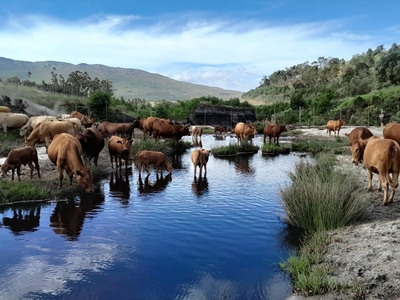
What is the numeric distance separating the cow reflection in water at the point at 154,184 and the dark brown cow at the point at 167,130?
34.6 ft

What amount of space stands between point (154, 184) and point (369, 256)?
9056mm

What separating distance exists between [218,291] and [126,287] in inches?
55.1

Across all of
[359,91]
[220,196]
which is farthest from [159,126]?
[359,91]

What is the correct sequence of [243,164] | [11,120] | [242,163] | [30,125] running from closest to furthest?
[243,164] → [242,163] → [30,125] → [11,120]

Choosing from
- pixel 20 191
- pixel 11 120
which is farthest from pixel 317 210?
pixel 11 120

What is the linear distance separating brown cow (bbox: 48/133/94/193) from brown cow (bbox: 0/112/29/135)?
1123 cm

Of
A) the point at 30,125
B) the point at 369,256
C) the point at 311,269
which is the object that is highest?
the point at 30,125

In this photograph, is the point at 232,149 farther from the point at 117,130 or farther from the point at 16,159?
the point at 16,159

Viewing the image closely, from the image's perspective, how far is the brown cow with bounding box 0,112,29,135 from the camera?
74.1 feet

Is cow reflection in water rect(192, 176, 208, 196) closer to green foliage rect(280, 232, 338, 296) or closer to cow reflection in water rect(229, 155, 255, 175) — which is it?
cow reflection in water rect(229, 155, 255, 175)

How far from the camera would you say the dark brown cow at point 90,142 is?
16341mm

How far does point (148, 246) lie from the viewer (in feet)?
26.5

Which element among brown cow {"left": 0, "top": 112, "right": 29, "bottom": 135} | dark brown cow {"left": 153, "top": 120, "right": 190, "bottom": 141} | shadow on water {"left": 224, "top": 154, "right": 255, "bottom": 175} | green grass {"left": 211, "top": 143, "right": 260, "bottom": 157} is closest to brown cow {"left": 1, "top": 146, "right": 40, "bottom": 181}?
shadow on water {"left": 224, "top": 154, "right": 255, "bottom": 175}

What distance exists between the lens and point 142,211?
10742 millimetres
